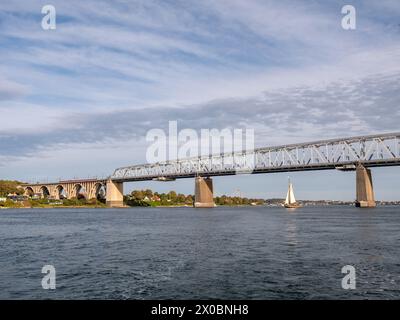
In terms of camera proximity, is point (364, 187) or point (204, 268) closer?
point (204, 268)

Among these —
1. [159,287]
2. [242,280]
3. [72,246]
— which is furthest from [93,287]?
[72,246]

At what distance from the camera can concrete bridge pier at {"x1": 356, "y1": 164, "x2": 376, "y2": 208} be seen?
155m

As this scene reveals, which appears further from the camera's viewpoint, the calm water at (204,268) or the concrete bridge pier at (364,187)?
the concrete bridge pier at (364,187)

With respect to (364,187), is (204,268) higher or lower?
lower

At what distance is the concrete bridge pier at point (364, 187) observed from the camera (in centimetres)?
15525

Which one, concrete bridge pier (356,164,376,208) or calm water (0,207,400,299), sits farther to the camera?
concrete bridge pier (356,164,376,208)

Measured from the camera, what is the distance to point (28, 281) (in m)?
25.3

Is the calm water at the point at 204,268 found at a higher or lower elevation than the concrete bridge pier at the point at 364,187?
lower

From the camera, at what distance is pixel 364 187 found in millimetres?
154875

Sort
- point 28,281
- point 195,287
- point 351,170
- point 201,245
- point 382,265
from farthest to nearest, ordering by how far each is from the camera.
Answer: point 351,170
point 201,245
point 382,265
point 28,281
point 195,287
